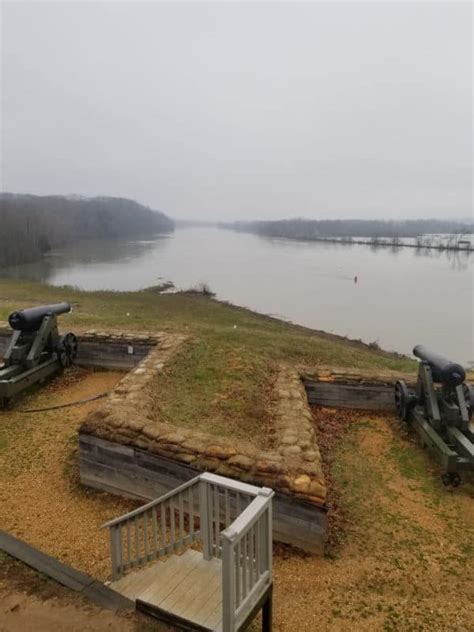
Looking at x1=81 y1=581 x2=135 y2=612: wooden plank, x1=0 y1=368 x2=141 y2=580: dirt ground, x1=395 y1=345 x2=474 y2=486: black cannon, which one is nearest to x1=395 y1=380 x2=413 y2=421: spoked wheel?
x1=395 y1=345 x2=474 y2=486: black cannon

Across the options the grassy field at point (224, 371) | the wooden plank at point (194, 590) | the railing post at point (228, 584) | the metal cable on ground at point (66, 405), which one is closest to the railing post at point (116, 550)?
the wooden plank at point (194, 590)

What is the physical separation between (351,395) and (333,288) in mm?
29068

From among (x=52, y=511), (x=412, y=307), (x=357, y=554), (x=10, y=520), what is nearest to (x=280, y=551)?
(x=357, y=554)

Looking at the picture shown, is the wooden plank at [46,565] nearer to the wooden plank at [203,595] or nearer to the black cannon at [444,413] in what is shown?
the wooden plank at [203,595]

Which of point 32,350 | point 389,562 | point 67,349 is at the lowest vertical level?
point 389,562

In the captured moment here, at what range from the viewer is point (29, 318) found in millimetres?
7844

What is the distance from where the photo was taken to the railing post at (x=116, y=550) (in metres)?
3.42

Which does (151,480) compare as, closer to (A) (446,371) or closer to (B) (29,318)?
(A) (446,371)

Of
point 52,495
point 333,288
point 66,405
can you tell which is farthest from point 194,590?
point 333,288

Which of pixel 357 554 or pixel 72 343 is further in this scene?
pixel 72 343

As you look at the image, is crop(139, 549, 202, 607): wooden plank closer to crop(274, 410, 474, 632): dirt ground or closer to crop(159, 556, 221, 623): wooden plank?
crop(159, 556, 221, 623): wooden plank

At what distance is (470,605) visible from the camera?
361 cm

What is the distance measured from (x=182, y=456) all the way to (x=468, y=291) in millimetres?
36083

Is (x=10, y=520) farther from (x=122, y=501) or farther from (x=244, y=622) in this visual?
(x=244, y=622)
